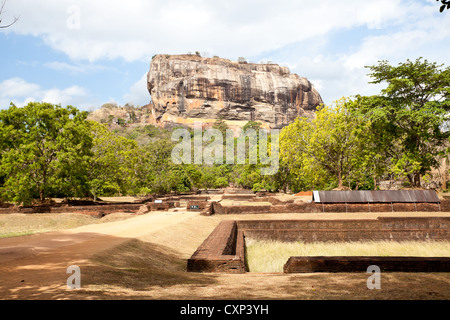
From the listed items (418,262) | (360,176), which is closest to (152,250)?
(418,262)

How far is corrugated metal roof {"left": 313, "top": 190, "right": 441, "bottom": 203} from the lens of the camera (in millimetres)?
17875

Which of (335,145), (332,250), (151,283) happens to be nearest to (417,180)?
(335,145)

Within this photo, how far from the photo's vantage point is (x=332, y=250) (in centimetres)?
1065

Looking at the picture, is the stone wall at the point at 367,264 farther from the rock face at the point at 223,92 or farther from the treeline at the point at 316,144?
the rock face at the point at 223,92

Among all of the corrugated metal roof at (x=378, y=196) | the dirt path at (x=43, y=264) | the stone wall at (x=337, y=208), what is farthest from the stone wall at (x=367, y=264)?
the corrugated metal roof at (x=378, y=196)

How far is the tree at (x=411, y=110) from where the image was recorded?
21.9 meters

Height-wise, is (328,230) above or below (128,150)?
below

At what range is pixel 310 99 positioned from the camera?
124875 mm

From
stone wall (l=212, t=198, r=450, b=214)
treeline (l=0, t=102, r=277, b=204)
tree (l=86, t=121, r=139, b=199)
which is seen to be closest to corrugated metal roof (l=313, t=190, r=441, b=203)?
stone wall (l=212, t=198, r=450, b=214)

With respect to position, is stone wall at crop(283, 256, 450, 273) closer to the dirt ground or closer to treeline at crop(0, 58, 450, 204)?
the dirt ground

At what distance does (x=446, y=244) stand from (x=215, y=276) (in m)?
10.1

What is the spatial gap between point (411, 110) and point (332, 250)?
55.8ft

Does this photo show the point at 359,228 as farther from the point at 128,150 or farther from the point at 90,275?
the point at 128,150

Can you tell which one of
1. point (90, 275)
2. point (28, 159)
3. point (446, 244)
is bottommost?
point (446, 244)
